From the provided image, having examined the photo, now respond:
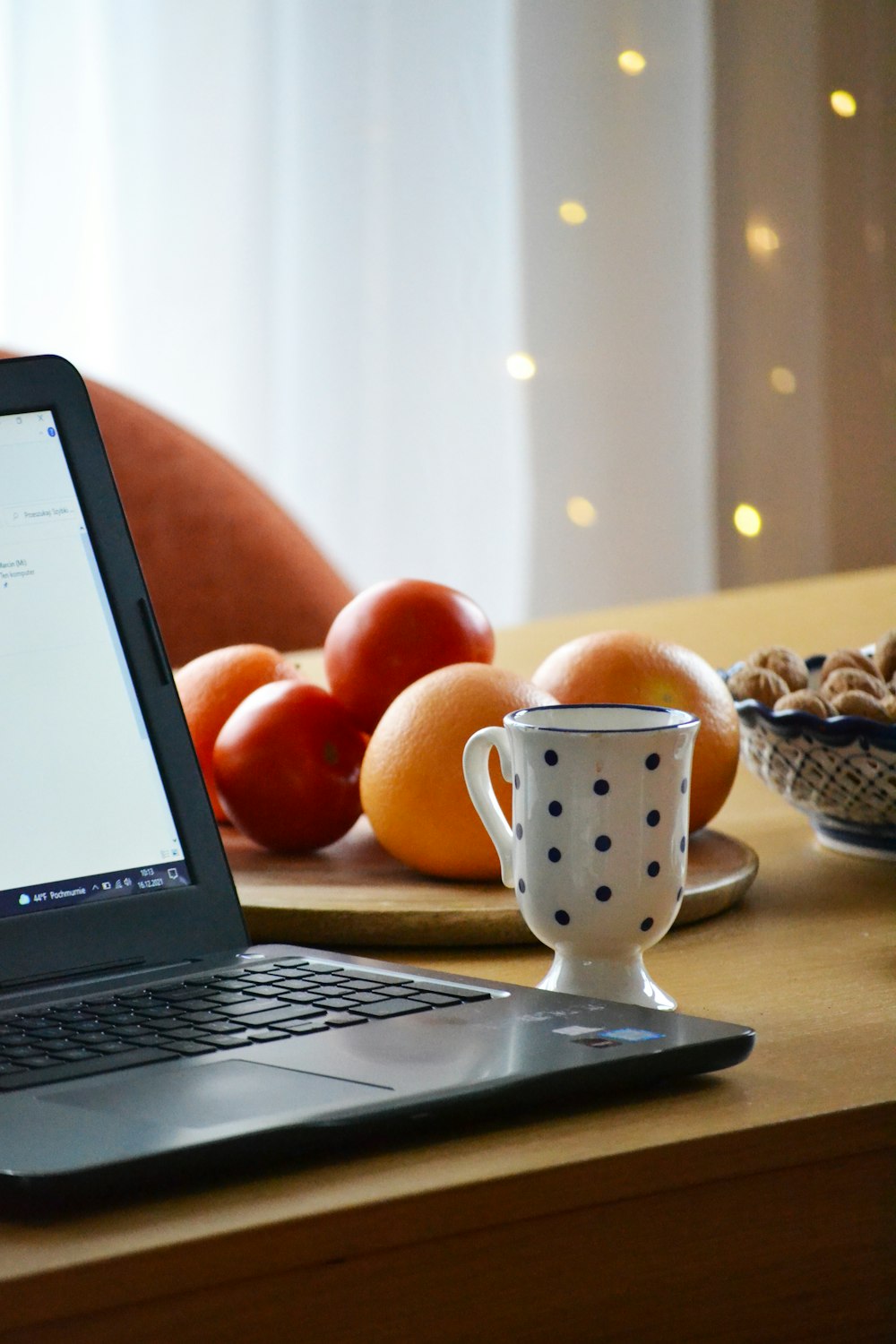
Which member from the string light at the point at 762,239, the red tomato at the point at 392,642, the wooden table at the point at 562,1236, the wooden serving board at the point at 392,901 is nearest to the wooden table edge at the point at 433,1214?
the wooden table at the point at 562,1236

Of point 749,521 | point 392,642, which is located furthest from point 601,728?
point 749,521

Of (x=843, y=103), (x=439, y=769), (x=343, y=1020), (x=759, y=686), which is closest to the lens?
(x=343, y=1020)

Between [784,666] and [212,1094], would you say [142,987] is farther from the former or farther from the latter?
[784,666]

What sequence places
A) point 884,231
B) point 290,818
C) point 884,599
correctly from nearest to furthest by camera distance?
point 290,818, point 884,599, point 884,231

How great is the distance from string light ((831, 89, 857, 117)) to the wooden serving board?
2.42 m

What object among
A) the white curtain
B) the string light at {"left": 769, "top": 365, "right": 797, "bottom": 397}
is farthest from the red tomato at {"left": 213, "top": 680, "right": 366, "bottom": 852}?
the string light at {"left": 769, "top": 365, "right": 797, "bottom": 397}

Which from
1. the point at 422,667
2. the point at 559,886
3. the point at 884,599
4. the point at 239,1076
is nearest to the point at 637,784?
the point at 559,886

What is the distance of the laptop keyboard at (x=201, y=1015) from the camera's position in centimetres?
50

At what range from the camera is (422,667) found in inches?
33.8

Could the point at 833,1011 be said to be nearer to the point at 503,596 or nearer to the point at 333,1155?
the point at 333,1155

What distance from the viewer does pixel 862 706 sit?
78 centimetres

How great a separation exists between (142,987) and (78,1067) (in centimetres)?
10

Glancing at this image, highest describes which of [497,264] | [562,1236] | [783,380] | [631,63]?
[631,63]

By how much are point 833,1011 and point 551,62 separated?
2710 mm
